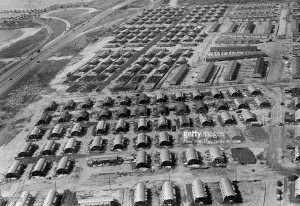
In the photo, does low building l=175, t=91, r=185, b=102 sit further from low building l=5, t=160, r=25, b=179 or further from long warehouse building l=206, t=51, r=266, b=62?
low building l=5, t=160, r=25, b=179

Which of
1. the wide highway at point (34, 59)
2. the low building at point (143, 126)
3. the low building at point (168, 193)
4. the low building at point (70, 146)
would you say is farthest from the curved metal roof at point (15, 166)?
the wide highway at point (34, 59)

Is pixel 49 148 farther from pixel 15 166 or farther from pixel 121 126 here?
pixel 121 126

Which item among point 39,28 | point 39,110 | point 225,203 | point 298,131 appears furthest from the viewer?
point 39,28

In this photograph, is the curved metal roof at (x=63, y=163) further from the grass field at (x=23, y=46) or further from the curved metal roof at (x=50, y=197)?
the grass field at (x=23, y=46)

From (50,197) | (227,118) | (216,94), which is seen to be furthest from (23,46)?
(50,197)

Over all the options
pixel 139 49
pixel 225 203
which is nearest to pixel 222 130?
pixel 225 203

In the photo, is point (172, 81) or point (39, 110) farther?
point (172, 81)

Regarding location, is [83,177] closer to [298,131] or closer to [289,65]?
[298,131]
